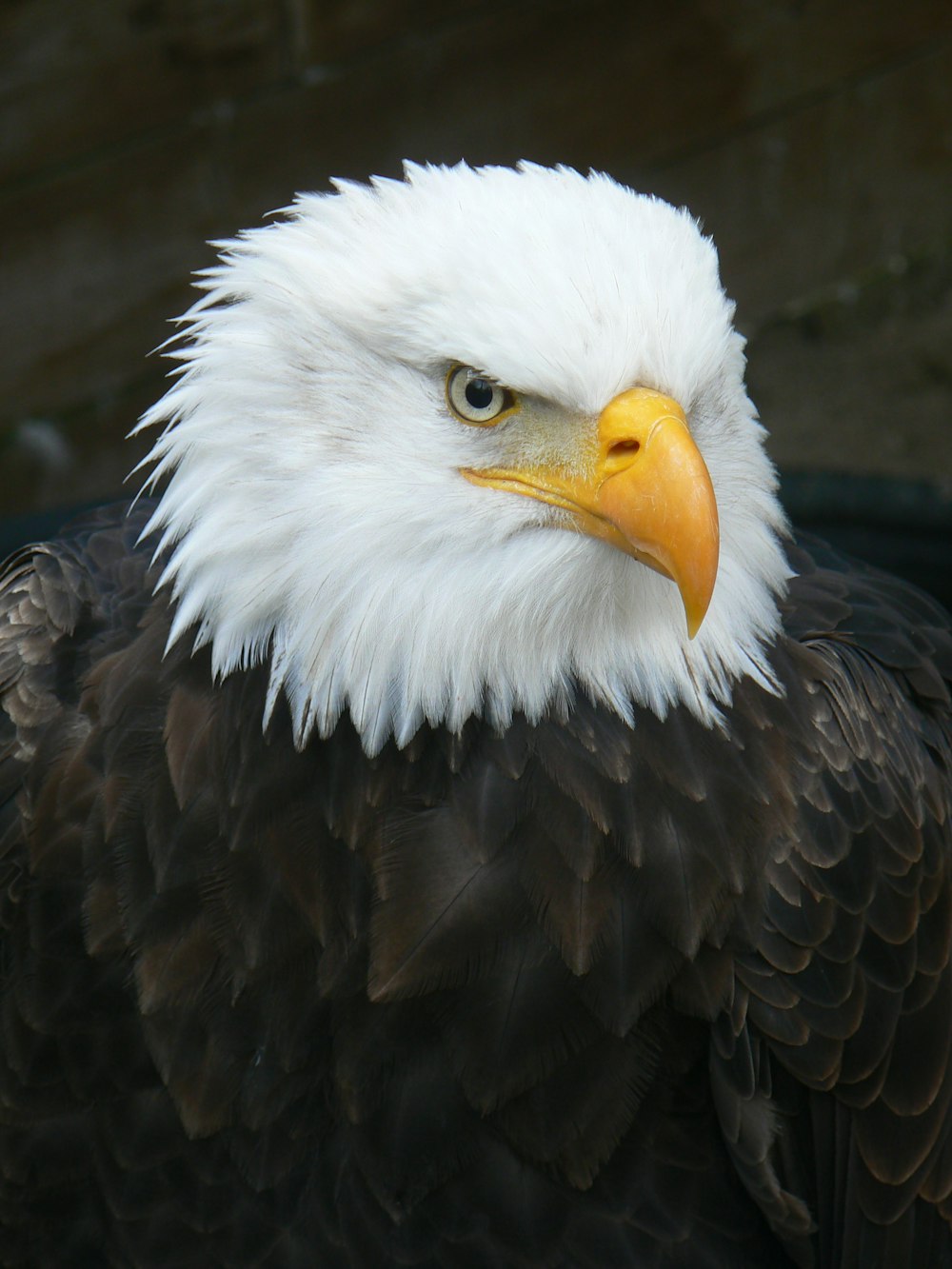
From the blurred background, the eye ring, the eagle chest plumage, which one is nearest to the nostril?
the eye ring

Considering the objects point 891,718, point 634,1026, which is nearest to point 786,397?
point 891,718

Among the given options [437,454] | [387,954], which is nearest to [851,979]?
[387,954]

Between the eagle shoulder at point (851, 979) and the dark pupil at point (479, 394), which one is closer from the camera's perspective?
the dark pupil at point (479, 394)

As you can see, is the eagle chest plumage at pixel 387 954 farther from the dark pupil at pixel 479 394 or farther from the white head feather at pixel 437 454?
the dark pupil at pixel 479 394

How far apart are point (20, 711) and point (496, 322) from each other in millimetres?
1053

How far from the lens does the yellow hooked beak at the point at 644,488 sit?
6.14 ft

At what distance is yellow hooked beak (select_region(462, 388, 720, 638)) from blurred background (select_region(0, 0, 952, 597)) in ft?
8.00

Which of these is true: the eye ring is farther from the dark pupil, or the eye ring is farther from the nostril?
the nostril

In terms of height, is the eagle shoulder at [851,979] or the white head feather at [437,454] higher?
the white head feather at [437,454]

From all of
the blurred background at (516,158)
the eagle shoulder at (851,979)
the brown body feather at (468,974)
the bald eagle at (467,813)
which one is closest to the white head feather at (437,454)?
the bald eagle at (467,813)

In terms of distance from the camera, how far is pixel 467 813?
2174mm

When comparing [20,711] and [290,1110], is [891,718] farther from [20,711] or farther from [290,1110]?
[20,711]

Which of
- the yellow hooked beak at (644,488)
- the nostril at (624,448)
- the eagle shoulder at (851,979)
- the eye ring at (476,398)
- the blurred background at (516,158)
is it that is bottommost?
the eagle shoulder at (851,979)

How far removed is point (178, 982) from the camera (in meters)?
2.30
